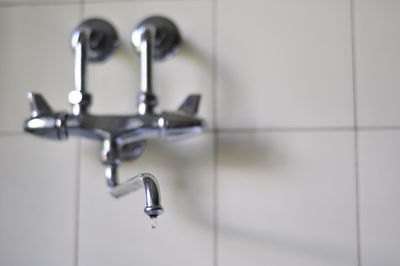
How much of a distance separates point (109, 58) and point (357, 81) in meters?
0.45

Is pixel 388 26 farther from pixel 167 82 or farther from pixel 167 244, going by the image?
pixel 167 244

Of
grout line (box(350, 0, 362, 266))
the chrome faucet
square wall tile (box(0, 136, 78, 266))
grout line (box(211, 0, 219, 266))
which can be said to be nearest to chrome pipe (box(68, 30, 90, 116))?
the chrome faucet

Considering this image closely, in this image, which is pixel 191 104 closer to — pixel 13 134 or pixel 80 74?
pixel 80 74

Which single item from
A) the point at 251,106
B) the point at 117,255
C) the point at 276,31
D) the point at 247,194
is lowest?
the point at 117,255

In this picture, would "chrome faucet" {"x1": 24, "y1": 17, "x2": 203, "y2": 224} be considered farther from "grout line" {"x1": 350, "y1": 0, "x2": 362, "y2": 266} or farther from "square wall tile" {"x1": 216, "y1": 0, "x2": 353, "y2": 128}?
"grout line" {"x1": 350, "y1": 0, "x2": 362, "y2": 266}

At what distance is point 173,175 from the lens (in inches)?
35.8

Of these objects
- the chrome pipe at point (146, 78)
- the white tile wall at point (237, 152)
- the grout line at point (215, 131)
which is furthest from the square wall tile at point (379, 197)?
the chrome pipe at point (146, 78)

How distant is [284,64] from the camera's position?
2.99ft

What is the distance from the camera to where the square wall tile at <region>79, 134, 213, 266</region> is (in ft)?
2.93

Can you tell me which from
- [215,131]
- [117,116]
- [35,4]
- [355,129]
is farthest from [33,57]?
[355,129]

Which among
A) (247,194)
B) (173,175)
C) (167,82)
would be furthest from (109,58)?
(247,194)

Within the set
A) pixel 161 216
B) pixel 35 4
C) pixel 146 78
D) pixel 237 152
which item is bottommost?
pixel 161 216

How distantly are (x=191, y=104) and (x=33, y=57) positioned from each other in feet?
1.09

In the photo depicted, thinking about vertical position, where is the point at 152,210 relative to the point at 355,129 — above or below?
below
